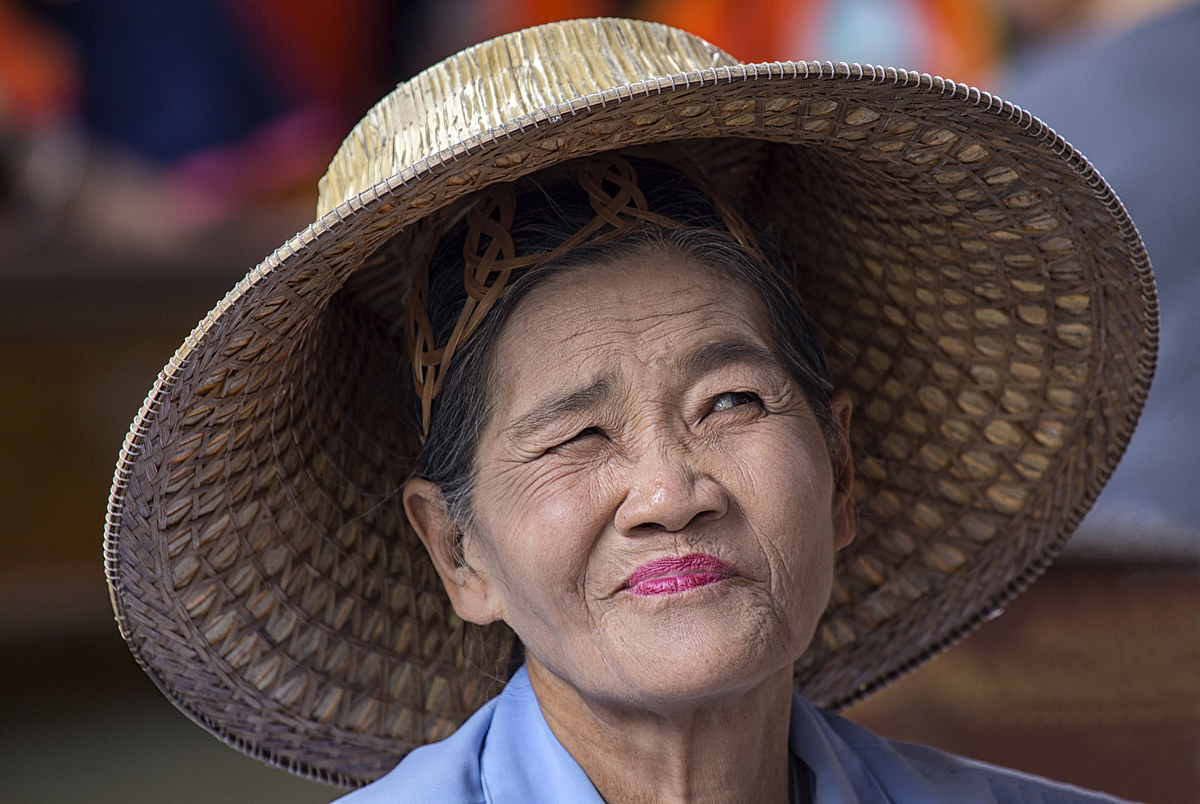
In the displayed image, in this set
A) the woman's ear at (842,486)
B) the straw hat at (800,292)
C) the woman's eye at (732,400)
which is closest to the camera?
the straw hat at (800,292)

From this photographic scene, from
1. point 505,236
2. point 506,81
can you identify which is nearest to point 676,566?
point 505,236

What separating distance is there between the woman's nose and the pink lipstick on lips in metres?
0.03

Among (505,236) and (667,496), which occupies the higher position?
(505,236)

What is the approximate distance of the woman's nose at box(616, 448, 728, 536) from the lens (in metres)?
1.27

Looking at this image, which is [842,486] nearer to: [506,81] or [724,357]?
[724,357]

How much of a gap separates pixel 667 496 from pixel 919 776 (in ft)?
1.92

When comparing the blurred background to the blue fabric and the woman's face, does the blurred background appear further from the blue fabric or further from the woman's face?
the woman's face

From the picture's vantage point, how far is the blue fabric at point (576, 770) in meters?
1.42

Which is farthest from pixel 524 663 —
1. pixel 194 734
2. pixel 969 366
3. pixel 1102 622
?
pixel 194 734

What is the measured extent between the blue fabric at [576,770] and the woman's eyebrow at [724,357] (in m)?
0.43

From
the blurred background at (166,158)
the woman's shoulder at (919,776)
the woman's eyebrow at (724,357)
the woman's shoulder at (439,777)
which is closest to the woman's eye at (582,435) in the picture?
the woman's eyebrow at (724,357)

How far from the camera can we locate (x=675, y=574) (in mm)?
1277

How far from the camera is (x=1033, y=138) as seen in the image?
133 centimetres

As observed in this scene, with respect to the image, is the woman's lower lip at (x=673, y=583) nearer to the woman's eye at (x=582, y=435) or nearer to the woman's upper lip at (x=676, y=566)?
the woman's upper lip at (x=676, y=566)
